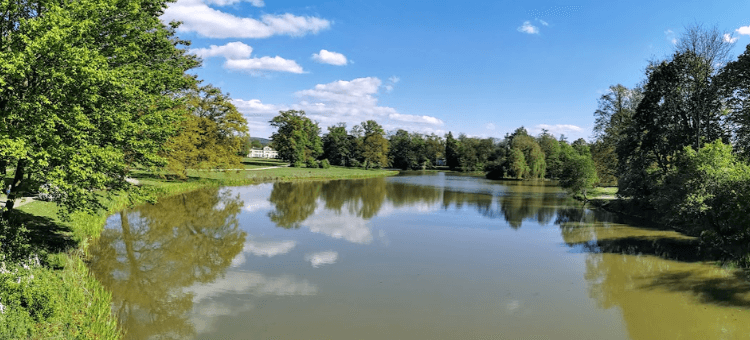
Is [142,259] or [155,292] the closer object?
[155,292]

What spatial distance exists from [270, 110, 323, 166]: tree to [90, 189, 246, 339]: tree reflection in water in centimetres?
4979

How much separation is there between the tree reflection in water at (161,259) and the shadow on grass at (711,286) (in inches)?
531

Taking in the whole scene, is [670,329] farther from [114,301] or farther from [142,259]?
[142,259]

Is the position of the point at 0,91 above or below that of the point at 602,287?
above

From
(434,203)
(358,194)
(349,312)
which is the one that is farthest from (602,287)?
(358,194)

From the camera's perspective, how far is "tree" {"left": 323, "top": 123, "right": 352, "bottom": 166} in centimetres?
9456

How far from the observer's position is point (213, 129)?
39.1 m

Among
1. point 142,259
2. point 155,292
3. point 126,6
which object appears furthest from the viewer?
point 142,259

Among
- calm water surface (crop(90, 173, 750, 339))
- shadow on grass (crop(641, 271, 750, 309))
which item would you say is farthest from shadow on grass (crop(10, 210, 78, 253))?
shadow on grass (crop(641, 271, 750, 309))

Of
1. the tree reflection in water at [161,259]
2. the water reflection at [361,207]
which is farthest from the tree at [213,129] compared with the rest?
the tree reflection in water at [161,259]

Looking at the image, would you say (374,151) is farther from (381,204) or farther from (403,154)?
(381,204)

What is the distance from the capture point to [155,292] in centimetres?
1090

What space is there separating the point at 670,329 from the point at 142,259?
51.4ft

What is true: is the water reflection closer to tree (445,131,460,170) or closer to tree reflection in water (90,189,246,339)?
tree reflection in water (90,189,246,339)
